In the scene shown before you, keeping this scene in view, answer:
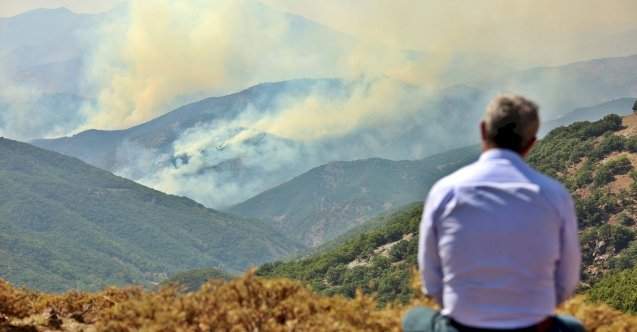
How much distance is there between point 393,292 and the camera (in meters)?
137

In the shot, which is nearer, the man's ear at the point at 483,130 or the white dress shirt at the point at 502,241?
the white dress shirt at the point at 502,241

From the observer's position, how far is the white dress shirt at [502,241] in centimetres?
589

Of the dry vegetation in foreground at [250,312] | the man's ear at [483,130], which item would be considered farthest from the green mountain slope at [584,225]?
the man's ear at [483,130]

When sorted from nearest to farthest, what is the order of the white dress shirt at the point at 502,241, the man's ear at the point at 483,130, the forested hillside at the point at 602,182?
1. the white dress shirt at the point at 502,241
2. the man's ear at the point at 483,130
3. the forested hillside at the point at 602,182

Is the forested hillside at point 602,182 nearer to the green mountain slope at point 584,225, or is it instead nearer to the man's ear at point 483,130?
the green mountain slope at point 584,225

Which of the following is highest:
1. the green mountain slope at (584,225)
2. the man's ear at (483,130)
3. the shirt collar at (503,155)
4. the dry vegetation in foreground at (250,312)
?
the man's ear at (483,130)

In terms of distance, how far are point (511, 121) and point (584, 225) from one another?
14741 cm

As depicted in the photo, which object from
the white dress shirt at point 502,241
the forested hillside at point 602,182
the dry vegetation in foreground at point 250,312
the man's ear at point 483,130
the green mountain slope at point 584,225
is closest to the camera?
the white dress shirt at point 502,241

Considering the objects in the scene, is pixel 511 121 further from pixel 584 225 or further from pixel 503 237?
pixel 584 225

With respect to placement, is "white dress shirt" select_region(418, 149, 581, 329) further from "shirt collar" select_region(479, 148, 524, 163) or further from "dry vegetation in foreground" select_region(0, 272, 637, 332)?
"dry vegetation in foreground" select_region(0, 272, 637, 332)

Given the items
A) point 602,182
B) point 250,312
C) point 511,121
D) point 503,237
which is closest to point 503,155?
point 511,121

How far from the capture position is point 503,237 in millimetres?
5887

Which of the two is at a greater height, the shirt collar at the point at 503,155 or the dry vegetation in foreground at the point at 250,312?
the shirt collar at the point at 503,155

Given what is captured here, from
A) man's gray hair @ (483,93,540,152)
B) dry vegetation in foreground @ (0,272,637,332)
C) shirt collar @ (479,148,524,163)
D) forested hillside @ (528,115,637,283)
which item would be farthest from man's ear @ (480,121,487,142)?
forested hillside @ (528,115,637,283)
